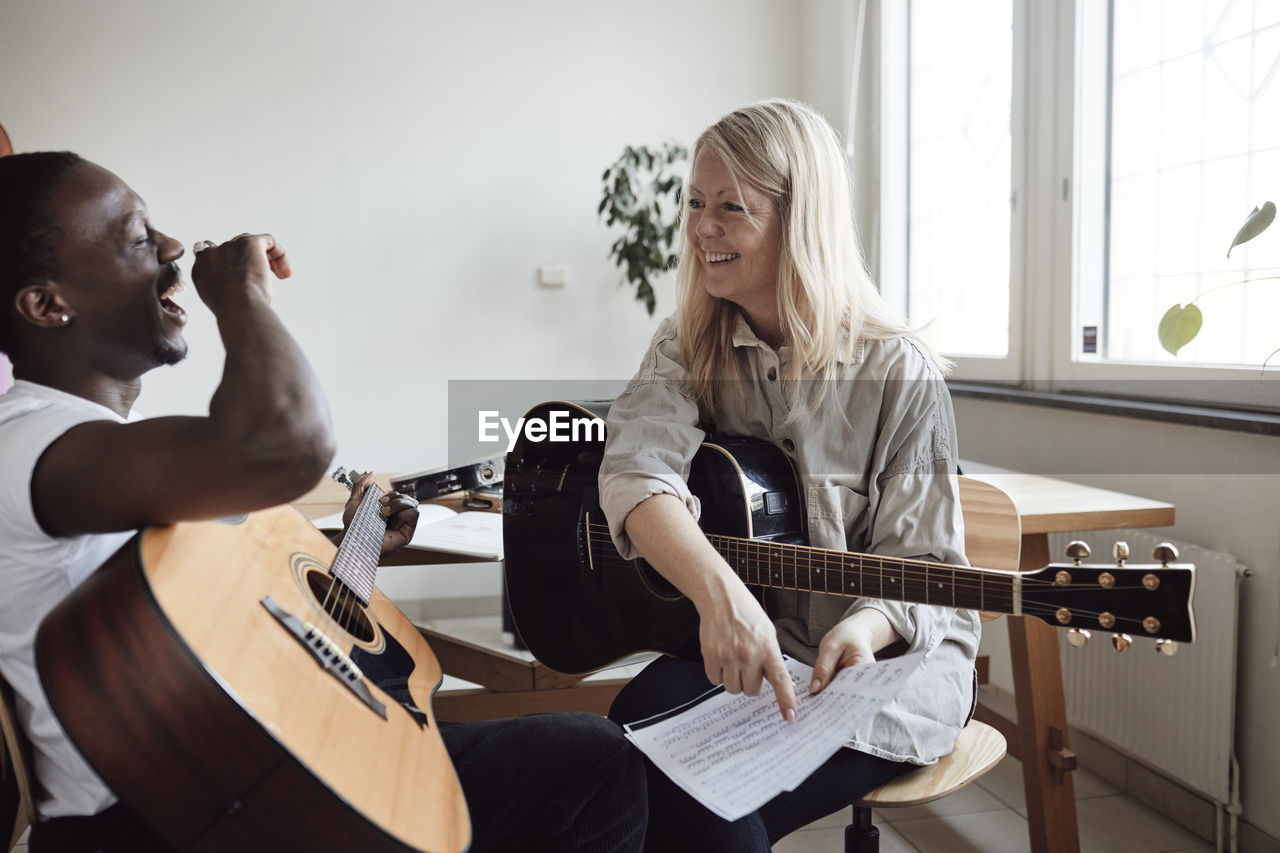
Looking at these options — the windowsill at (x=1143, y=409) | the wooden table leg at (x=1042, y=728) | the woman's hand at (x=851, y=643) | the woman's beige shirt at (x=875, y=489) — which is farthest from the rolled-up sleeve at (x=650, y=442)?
the windowsill at (x=1143, y=409)

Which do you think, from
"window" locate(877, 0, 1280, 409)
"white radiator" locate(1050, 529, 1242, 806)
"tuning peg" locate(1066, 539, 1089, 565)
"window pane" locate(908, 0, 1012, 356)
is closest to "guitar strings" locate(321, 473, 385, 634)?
"tuning peg" locate(1066, 539, 1089, 565)

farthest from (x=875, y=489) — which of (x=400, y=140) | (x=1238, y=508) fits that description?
(x=400, y=140)

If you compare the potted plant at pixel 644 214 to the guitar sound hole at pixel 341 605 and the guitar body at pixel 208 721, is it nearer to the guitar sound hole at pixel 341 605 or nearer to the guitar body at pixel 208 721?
the guitar sound hole at pixel 341 605

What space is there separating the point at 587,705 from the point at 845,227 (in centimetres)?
127

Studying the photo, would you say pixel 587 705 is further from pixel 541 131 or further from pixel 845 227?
pixel 541 131

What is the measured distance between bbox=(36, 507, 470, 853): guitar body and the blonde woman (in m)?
0.46

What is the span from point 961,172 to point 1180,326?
1.42 meters

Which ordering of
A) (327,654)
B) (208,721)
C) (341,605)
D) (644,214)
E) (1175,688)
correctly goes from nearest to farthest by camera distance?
(208,721) → (327,654) → (341,605) → (1175,688) → (644,214)

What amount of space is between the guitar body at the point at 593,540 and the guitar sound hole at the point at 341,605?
0.44 m

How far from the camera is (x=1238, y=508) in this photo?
6.46ft

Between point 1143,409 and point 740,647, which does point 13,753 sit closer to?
point 740,647

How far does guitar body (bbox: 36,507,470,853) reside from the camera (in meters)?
0.71

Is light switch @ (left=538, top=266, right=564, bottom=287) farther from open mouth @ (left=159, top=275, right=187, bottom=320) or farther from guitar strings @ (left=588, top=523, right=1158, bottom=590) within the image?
open mouth @ (left=159, top=275, right=187, bottom=320)

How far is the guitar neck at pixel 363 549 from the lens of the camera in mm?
1185
